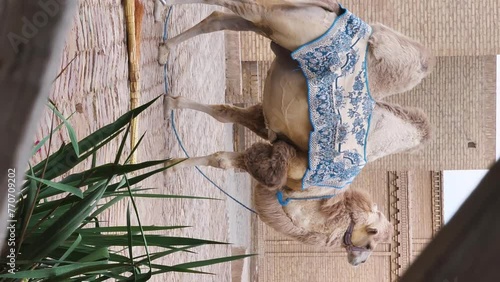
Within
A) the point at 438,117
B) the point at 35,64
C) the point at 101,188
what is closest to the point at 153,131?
the point at 101,188

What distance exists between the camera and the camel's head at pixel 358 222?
4.05 metres

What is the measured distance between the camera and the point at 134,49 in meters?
3.67

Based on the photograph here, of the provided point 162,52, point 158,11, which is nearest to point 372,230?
point 162,52

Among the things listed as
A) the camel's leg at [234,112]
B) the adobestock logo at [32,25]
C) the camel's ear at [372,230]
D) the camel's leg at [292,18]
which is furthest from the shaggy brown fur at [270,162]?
the adobestock logo at [32,25]

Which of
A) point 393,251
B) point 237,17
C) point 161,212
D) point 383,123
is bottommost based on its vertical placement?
point 393,251

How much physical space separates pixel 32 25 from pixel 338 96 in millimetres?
3141

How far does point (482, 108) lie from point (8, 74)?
774cm

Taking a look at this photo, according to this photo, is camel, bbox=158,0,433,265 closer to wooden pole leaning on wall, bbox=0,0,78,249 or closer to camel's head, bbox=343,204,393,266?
camel's head, bbox=343,204,393,266

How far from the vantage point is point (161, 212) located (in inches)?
177

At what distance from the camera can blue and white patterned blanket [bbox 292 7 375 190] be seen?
342cm

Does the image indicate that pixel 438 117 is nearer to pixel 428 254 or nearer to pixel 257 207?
pixel 257 207

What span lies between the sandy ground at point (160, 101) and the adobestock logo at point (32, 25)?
1920mm

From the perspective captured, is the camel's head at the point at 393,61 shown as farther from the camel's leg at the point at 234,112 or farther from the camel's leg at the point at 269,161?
the camel's leg at the point at 234,112

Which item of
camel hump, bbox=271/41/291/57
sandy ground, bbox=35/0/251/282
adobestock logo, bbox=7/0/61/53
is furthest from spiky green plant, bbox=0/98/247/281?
camel hump, bbox=271/41/291/57
